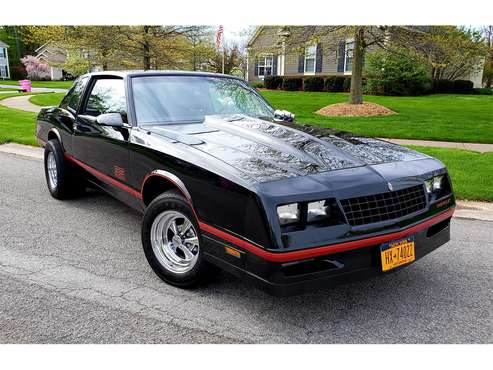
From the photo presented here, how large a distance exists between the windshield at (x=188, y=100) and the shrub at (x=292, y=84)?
81.6 feet

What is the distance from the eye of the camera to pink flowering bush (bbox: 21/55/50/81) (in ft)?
187

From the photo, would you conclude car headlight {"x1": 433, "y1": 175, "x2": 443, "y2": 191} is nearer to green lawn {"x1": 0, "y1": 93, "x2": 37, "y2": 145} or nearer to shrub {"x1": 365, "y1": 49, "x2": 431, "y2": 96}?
green lawn {"x1": 0, "y1": 93, "x2": 37, "y2": 145}

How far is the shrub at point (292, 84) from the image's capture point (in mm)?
28766

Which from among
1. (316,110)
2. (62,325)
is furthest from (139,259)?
(316,110)

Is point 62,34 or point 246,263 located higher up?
point 62,34

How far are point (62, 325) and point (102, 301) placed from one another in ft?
1.17

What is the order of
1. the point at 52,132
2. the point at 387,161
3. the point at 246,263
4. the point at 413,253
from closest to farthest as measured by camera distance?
the point at 246,263
the point at 413,253
the point at 387,161
the point at 52,132

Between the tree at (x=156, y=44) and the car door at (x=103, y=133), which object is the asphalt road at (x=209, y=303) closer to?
the car door at (x=103, y=133)

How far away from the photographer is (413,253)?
9.64ft

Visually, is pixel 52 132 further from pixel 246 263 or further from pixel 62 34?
pixel 62 34

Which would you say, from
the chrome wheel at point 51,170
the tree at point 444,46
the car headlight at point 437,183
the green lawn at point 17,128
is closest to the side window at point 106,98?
the chrome wheel at point 51,170

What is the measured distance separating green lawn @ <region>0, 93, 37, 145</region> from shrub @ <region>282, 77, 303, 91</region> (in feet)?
59.1

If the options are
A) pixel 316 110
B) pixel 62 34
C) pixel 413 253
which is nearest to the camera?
pixel 413 253

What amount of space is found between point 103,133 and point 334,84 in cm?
2432
